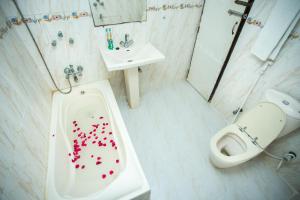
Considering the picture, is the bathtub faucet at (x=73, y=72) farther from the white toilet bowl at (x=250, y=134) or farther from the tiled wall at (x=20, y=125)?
the white toilet bowl at (x=250, y=134)

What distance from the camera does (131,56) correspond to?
72.3 inches

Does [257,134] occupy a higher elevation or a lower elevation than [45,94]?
lower

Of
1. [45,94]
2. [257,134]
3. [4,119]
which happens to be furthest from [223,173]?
[45,94]

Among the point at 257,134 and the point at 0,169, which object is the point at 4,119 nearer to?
the point at 0,169

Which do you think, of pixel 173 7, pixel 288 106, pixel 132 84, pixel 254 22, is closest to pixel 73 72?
pixel 132 84

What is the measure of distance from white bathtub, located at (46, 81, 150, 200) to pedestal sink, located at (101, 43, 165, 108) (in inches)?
13.0

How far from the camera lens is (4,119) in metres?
0.86

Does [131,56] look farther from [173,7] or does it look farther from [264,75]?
[264,75]

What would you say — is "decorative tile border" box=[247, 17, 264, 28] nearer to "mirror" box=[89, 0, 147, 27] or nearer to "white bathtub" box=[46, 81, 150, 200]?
"mirror" box=[89, 0, 147, 27]

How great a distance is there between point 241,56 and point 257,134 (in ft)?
2.81

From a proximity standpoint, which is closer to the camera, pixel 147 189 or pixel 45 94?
pixel 147 189

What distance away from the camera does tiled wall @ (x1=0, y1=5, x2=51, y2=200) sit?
82cm

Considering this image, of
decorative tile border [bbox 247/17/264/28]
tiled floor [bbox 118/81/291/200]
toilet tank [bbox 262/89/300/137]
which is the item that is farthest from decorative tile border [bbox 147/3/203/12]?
toilet tank [bbox 262/89/300/137]

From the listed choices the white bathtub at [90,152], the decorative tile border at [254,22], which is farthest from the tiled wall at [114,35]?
the decorative tile border at [254,22]
